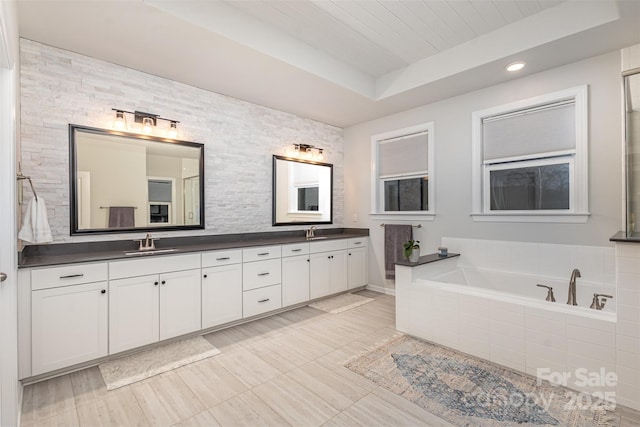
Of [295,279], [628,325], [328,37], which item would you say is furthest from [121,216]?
[628,325]

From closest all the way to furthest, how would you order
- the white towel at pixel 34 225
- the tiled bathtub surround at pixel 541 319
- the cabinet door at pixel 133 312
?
1. the tiled bathtub surround at pixel 541 319
2. the white towel at pixel 34 225
3. the cabinet door at pixel 133 312

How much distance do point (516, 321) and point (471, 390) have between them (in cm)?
64

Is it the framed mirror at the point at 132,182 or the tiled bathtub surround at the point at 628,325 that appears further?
the framed mirror at the point at 132,182

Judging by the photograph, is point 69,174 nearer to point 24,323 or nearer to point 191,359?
point 24,323

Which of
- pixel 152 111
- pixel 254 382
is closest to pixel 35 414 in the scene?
pixel 254 382

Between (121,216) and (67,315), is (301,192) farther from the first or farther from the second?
(67,315)

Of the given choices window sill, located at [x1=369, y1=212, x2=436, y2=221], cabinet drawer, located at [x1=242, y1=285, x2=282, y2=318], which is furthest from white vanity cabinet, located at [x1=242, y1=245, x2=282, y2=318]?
window sill, located at [x1=369, y1=212, x2=436, y2=221]

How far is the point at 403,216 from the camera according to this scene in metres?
4.32

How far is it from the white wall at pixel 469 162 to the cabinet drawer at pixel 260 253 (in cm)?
179

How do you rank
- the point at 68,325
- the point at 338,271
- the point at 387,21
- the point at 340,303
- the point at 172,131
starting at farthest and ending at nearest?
the point at 338,271
the point at 340,303
the point at 172,131
the point at 387,21
the point at 68,325

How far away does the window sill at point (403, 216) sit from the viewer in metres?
4.02

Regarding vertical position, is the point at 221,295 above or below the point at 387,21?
below

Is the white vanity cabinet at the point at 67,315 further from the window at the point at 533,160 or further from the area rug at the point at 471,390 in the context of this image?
the window at the point at 533,160

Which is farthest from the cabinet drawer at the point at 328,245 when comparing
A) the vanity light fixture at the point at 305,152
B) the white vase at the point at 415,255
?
the vanity light fixture at the point at 305,152
